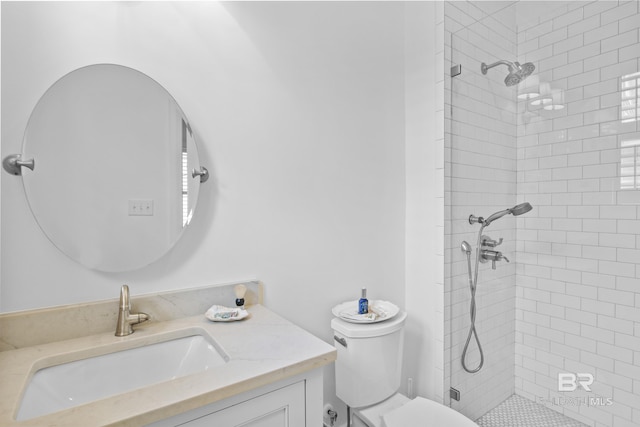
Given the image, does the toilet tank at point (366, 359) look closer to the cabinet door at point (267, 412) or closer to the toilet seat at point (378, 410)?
the toilet seat at point (378, 410)

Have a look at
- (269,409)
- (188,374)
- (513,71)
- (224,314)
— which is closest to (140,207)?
(224,314)

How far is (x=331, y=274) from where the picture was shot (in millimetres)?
1702

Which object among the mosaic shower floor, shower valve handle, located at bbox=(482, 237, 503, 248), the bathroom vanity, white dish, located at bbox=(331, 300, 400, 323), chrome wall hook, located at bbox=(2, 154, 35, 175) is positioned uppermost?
chrome wall hook, located at bbox=(2, 154, 35, 175)

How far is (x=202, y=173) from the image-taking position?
1.29 meters

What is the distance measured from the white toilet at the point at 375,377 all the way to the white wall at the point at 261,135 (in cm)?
25

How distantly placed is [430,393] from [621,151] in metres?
1.55

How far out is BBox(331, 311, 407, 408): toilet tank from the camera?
142cm

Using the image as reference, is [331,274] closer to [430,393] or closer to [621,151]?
[430,393]

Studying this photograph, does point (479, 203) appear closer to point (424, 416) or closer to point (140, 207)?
point (424, 416)

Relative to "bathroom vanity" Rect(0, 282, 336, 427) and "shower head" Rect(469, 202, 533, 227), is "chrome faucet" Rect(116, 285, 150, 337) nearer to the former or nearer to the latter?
"bathroom vanity" Rect(0, 282, 336, 427)

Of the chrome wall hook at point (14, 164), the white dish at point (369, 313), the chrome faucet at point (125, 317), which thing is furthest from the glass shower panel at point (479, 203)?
the chrome wall hook at point (14, 164)

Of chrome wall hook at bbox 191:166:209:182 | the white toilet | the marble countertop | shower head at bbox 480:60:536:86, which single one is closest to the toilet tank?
the white toilet

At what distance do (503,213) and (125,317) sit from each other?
6.11 ft

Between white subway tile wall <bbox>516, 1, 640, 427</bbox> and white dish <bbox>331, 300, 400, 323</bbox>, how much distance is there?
2.99ft
